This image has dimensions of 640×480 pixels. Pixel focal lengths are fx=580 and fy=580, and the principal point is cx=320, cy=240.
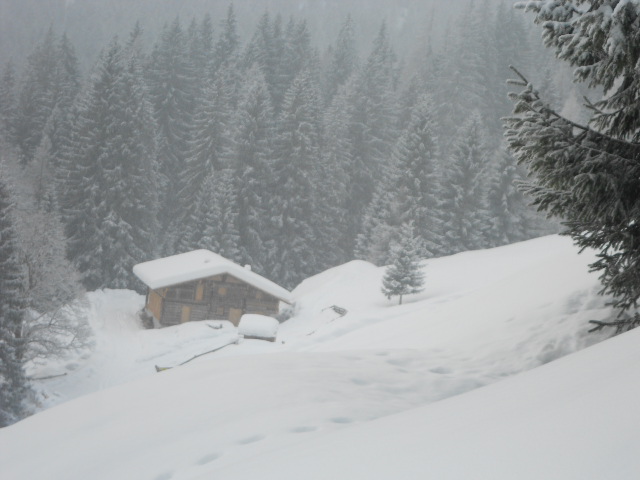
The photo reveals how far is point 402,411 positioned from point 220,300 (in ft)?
97.6

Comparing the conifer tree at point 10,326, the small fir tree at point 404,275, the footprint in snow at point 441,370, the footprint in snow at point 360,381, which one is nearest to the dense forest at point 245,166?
the conifer tree at point 10,326

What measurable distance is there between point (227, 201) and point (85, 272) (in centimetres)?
1097

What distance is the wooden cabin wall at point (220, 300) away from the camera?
112 ft

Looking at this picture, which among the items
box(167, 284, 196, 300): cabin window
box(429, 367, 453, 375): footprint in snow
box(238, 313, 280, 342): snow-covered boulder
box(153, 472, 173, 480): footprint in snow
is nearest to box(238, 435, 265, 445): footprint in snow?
box(153, 472, 173, 480): footprint in snow

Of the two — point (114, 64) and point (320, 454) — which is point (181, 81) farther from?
point (320, 454)

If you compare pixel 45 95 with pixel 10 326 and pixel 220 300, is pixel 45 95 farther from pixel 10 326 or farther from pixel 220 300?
pixel 10 326

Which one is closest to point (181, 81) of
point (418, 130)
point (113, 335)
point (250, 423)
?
point (418, 130)

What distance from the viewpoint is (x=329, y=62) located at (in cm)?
7100

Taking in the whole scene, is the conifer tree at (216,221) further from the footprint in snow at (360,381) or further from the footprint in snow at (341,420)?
the footprint in snow at (341,420)

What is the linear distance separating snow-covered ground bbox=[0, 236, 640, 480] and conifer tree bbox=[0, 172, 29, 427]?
16.1 metres

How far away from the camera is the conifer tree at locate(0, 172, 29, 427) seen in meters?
22.1

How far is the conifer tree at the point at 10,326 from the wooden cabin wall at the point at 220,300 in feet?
33.9

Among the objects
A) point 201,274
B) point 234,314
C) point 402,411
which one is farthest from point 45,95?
point 402,411

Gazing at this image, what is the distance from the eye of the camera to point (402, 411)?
5.58m
